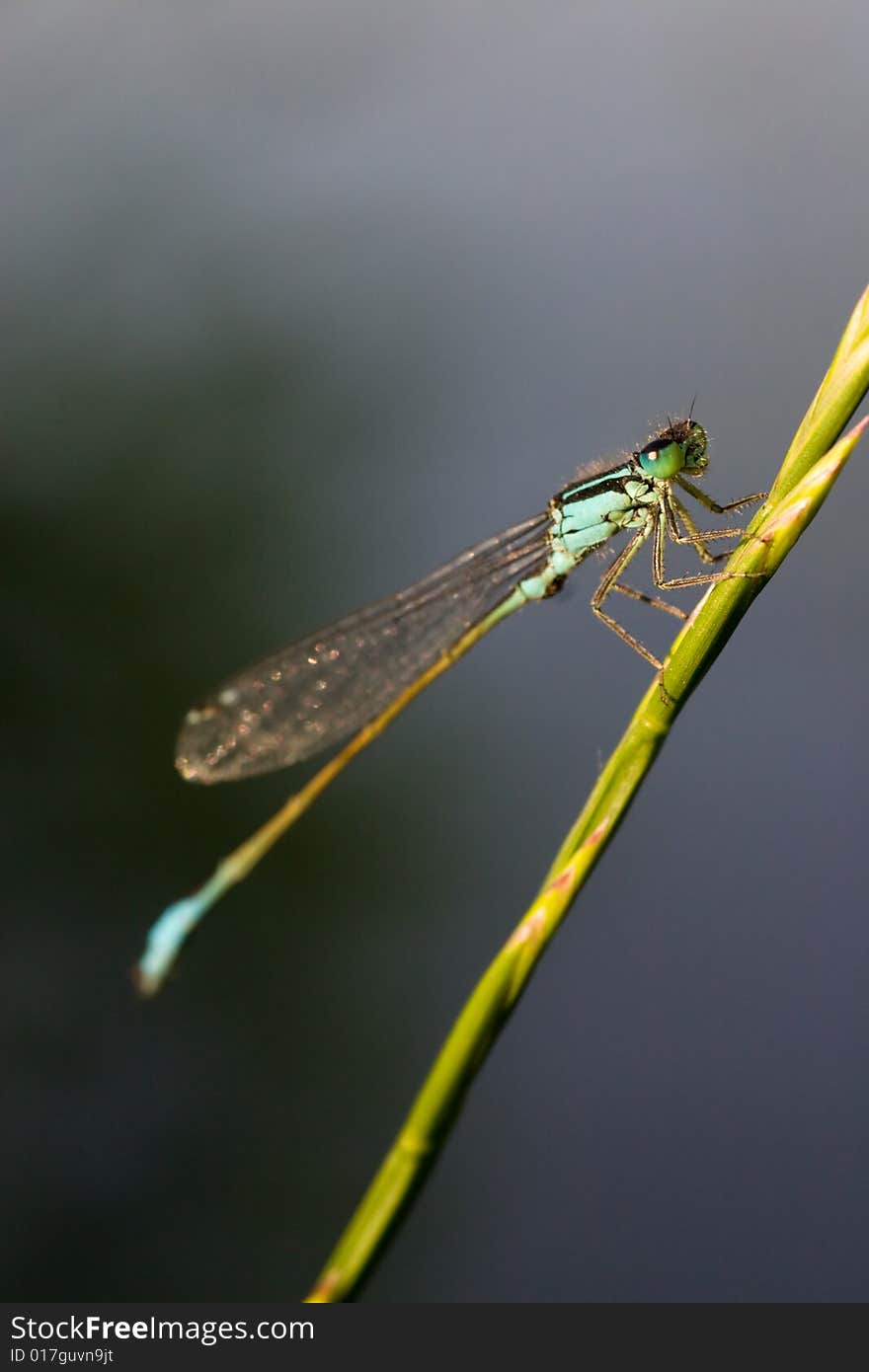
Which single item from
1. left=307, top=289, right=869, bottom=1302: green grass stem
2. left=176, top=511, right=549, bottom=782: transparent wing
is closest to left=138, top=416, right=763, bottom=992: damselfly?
left=176, top=511, right=549, bottom=782: transparent wing

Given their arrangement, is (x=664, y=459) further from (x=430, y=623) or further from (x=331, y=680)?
(x=331, y=680)

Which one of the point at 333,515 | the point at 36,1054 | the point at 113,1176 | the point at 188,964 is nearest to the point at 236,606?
the point at 333,515

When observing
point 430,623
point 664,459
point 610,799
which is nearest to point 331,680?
point 430,623

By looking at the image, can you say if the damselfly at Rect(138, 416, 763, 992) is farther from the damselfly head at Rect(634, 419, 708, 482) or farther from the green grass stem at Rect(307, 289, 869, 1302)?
the green grass stem at Rect(307, 289, 869, 1302)

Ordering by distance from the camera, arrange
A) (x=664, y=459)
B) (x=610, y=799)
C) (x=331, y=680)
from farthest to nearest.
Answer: (x=331, y=680), (x=664, y=459), (x=610, y=799)

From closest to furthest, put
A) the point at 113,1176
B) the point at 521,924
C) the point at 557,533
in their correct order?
the point at 521,924, the point at 557,533, the point at 113,1176

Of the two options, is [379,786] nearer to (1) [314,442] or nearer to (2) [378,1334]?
(1) [314,442]

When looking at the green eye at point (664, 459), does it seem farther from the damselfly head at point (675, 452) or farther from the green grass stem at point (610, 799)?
the green grass stem at point (610, 799)
